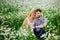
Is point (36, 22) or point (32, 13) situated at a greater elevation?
point (32, 13)

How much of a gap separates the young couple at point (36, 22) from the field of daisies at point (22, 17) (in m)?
0.04

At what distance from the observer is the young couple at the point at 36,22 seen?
2.09 metres

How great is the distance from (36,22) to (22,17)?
0.55ft

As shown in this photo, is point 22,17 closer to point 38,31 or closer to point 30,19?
point 30,19

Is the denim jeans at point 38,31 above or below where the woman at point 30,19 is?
below

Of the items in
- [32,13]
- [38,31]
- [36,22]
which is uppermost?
[32,13]

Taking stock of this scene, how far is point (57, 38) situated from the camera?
2076 mm

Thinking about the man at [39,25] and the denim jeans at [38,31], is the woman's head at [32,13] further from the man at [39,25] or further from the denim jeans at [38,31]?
the denim jeans at [38,31]

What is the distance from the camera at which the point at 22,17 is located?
209cm

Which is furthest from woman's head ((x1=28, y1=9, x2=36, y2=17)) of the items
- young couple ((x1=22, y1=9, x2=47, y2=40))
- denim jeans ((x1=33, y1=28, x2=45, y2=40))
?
denim jeans ((x1=33, y1=28, x2=45, y2=40))

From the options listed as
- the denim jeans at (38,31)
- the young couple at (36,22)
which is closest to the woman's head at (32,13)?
the young couple at (36,22)

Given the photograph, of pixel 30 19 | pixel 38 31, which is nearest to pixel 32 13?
pixel 30 19

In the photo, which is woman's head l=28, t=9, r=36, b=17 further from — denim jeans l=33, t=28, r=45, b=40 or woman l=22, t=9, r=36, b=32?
denim jeans l=33, t=28, r=45, b=40

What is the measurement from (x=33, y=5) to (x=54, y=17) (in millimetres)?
278
